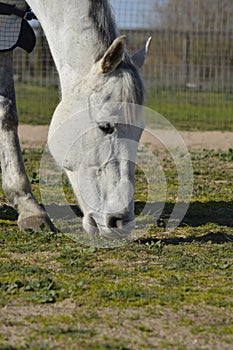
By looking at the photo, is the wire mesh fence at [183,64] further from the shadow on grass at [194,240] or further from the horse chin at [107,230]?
the horse chin at [107,230]

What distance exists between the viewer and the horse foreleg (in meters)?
4.64

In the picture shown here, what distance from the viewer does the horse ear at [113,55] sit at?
3.65 m

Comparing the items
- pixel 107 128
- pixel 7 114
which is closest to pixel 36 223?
pixel 7 114

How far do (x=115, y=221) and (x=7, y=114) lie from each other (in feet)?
5.00

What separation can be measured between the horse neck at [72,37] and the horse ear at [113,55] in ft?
0.55

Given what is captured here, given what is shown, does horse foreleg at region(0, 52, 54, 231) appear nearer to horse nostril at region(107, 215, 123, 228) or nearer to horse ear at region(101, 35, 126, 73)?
horse nostril at region(107, 215, 123, 228)

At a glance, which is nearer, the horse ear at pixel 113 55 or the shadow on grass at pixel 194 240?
the horse ear at pixel 113 55

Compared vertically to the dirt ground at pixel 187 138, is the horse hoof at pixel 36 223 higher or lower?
higher

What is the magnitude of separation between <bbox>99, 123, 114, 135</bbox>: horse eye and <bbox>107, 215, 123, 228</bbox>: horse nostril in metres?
0.45

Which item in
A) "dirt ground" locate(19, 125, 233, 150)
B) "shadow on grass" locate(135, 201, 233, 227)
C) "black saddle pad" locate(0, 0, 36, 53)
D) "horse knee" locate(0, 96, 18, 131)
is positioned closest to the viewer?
"black saddle pad" locate(0, 0, 36, 53)

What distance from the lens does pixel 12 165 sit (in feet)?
15.9

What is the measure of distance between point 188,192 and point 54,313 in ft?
11.0

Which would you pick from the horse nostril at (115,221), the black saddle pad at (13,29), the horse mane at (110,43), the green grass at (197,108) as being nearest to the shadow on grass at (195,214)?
the horse nostril at (115,221)

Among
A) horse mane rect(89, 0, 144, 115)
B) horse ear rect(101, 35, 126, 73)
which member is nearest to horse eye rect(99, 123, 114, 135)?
horse mane rect(89, 0, 144, 115)
